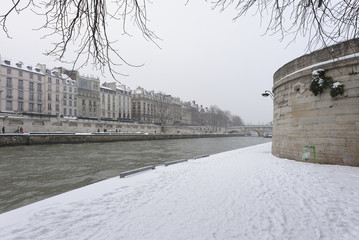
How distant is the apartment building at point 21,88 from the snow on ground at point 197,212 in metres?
45.2

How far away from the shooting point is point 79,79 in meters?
55.6

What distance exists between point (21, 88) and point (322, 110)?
5080 cm

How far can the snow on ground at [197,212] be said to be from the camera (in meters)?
2.85

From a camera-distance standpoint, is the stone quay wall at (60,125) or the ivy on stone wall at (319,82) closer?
the ivy on stone wall at (319,82)

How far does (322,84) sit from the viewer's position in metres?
7.97

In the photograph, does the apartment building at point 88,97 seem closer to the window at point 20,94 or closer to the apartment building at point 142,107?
the window at point 20,94

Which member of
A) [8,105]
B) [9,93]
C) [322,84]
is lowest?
[322,84]

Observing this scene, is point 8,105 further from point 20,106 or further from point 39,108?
point 39,108

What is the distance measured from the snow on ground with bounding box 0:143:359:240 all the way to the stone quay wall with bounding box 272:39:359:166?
2414 mm

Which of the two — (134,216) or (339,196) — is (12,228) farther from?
(339,196)

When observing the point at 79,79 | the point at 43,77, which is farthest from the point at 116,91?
the point at 43,77

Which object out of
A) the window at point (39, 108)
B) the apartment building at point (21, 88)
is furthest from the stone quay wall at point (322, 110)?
the window at point (39, 108)

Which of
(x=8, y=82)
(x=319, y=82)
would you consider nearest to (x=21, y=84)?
(x=8, y=82)

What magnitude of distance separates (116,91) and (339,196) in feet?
219
